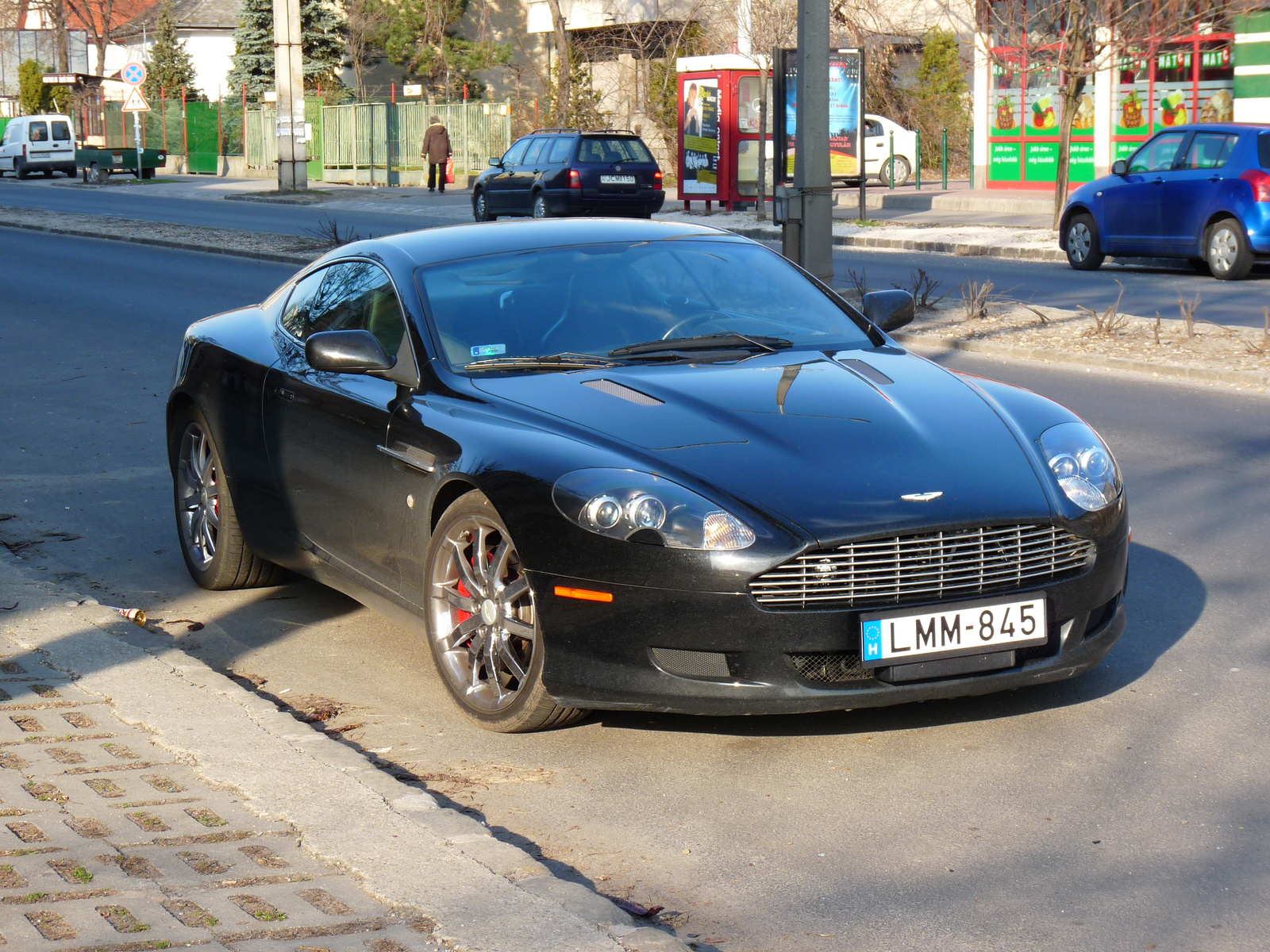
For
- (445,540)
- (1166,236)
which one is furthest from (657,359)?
(1166,236)

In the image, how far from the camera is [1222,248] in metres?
18.4

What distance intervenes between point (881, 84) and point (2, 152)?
32.0m

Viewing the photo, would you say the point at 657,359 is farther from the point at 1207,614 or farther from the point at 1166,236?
the point at 1166,236

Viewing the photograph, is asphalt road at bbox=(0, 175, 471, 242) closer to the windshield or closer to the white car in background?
the white car in background

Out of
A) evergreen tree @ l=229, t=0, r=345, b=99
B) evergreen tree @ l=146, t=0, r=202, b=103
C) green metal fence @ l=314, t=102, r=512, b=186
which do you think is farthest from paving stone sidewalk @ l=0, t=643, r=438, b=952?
evergreen tree @ l=146, t=0, r=202, b=103

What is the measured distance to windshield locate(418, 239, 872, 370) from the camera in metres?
5.51

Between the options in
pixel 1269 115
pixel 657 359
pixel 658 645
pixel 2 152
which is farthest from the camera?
pixel 2 152

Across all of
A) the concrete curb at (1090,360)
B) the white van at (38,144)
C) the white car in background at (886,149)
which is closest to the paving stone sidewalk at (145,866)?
the concrete curb at (1090,360)

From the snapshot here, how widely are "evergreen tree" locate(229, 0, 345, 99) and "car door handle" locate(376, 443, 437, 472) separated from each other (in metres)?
57.4

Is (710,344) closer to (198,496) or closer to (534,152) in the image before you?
(198,496)

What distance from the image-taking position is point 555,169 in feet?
98.7

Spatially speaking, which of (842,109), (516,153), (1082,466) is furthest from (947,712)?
(516,153)

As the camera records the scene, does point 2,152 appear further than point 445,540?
Yes

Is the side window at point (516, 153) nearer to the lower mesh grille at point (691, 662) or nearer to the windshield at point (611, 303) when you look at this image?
the windshield at point (611, 303)
